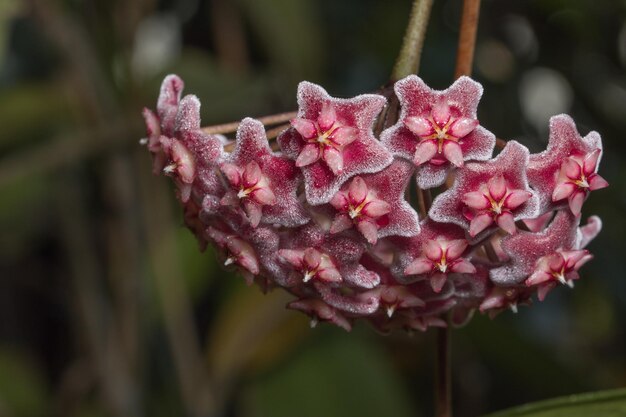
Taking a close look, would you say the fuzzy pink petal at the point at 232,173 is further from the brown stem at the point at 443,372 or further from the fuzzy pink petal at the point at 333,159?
the brown stem at the point at 443,372

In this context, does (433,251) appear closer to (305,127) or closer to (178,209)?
(305,127)

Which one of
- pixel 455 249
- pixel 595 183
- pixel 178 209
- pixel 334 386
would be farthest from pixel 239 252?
pixel 178 209

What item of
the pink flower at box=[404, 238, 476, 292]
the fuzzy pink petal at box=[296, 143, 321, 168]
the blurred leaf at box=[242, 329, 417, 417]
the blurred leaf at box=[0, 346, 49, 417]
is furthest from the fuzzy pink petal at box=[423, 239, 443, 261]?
the blurred leaf at box=[0, 346, 49, 417]

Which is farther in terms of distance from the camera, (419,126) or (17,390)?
(17,390)

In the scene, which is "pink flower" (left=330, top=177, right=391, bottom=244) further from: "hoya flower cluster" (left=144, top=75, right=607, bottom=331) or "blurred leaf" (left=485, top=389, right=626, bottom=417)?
"blurred leaf" (left=485, top=389, right=626, bottom=417)

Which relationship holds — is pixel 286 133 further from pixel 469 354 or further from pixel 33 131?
pixel 469 354

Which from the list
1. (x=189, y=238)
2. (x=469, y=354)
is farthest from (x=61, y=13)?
(x=469, y=354)

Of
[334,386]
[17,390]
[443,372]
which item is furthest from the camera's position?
[17,390]
